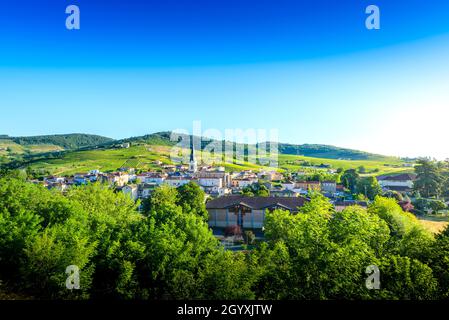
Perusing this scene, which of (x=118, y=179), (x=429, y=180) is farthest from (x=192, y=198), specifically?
(x=429, y=180)

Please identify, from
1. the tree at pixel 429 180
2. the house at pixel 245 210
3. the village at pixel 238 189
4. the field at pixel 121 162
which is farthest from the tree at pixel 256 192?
the field at pixel 121 162

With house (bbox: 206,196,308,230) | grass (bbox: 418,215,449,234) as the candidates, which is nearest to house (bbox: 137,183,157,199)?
house (bbox: 206,196,308,230)

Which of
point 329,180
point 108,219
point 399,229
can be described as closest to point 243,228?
point 399,229

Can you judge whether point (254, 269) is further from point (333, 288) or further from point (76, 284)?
point (76, 284)

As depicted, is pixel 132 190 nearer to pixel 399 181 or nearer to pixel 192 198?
pixel 192 198

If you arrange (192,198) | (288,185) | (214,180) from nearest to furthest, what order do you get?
(192,198)
(288,185)
(214,180)

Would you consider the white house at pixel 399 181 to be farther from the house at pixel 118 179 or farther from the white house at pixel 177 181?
the house at pixel 118 179

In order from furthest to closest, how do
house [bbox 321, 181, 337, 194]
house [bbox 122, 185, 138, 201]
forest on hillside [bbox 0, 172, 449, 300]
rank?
1. house [bbox 321, 181, 337, 194]
2. house [bbox 122, 185, 138, 201]
3. forest on hillside [bbox 0, 172, 449, 300]

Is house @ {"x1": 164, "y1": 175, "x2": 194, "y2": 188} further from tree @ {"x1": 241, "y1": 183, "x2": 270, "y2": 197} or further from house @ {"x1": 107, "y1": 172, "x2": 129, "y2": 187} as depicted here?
tree @ {"x1": 241, "y1": 183, "x2": 270, "y2": 197}
